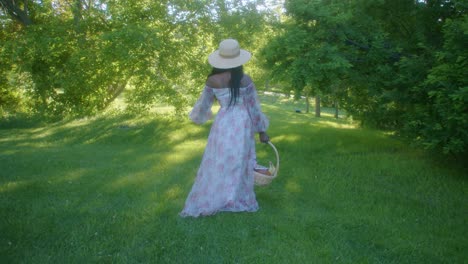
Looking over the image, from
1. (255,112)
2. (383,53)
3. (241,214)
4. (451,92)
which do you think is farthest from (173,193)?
(383,53)

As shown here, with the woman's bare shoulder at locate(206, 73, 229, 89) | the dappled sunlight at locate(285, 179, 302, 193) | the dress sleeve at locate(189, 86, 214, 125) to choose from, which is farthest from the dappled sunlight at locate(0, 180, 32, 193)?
the dappled sunlight at locate(285, 179, 302, 193)

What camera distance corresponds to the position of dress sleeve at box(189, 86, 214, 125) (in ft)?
16.2

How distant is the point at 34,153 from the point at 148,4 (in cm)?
557

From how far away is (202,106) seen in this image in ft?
16.3

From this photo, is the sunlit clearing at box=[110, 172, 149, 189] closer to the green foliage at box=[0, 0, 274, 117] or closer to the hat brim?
the hat brim

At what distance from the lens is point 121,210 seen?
520cm

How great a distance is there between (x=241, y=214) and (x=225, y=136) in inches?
40.5

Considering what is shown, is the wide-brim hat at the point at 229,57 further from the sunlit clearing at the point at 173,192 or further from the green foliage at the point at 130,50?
the green foliage at the point at 130,50

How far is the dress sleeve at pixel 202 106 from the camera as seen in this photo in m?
4.93

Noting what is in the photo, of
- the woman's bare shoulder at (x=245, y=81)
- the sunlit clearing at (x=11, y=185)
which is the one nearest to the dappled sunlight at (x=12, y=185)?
the sunlit clearing at (x=11, y=185)

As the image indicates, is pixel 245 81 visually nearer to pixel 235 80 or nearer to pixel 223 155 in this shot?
pixel 235 80

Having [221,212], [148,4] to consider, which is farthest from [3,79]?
[221,212]

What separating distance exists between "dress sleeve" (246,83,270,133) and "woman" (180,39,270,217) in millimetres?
14

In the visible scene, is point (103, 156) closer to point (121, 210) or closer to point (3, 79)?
point (121, 210)
